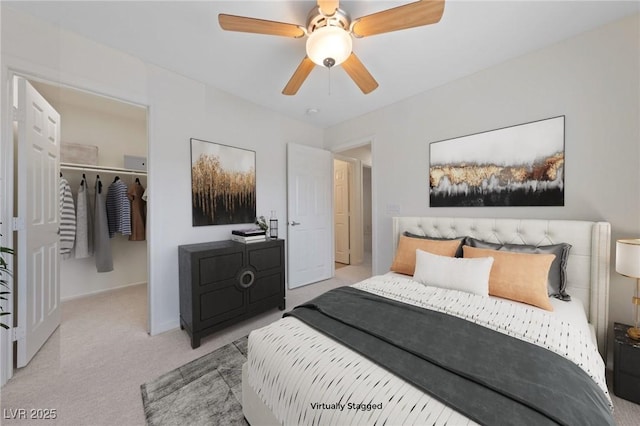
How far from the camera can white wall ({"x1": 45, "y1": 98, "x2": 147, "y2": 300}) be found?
10.2ft

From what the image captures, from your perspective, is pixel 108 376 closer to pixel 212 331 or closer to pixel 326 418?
pixel 212 331

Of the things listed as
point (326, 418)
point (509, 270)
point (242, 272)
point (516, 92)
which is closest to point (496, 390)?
point (326, 418)

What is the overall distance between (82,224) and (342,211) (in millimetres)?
4194

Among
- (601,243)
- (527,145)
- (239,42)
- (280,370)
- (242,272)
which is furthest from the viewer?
(242,272)

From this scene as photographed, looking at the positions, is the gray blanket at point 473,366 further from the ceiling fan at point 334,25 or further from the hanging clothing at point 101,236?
the hanging clothing at point 101,236

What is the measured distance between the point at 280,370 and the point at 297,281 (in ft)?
8.08

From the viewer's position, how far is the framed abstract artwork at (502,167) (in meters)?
1.96

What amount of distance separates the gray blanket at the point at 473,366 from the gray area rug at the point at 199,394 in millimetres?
768

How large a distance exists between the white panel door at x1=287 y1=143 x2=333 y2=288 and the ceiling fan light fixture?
6.18 ft

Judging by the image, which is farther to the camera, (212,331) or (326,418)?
(212,331)

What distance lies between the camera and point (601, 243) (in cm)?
164

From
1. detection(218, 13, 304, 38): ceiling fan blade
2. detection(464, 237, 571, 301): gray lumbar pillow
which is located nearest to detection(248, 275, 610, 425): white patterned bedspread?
detection(464, 237, 571, 301): gray lumbar pillow

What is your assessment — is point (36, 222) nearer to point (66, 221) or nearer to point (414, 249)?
point (66, 221)

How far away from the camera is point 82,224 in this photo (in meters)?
3.05
